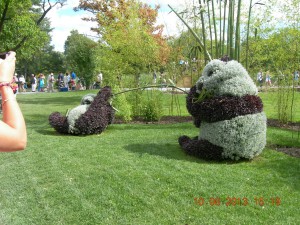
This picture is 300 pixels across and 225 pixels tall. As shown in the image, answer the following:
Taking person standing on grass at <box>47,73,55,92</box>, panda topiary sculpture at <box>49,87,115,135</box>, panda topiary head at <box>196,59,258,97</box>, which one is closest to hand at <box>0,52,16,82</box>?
A: panda topiary head at <box>196,59,258,97</box>

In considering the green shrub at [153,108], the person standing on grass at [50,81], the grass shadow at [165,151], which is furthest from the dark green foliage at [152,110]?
the person standing on grass at [50,81]

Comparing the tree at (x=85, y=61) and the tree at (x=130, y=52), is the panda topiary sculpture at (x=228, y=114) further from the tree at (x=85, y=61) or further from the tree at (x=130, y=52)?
the tree at (x=85, y=61)

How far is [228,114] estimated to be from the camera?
5.32m

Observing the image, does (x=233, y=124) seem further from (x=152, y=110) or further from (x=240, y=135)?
(x=152, y=110)

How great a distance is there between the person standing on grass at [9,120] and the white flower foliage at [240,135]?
418cm

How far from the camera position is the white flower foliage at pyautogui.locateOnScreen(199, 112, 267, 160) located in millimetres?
5301

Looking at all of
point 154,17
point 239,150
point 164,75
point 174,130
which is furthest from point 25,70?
point 239,150

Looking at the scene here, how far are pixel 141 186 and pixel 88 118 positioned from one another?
12.3 ft

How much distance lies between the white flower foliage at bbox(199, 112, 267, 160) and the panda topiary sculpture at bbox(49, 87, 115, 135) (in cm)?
340

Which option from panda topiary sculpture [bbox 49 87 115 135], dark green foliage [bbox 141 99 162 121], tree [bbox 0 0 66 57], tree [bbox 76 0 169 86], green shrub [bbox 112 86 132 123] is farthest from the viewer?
tree [bbox 0 0 66 57]

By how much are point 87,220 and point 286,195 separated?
2509mm

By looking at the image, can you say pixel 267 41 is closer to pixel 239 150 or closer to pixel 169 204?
pixel 239 150

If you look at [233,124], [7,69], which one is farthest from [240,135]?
[7,69]

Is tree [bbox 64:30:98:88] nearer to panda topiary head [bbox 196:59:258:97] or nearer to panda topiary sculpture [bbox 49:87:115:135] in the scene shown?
panda topiary sculpture [bbox 49:87:115:135]
